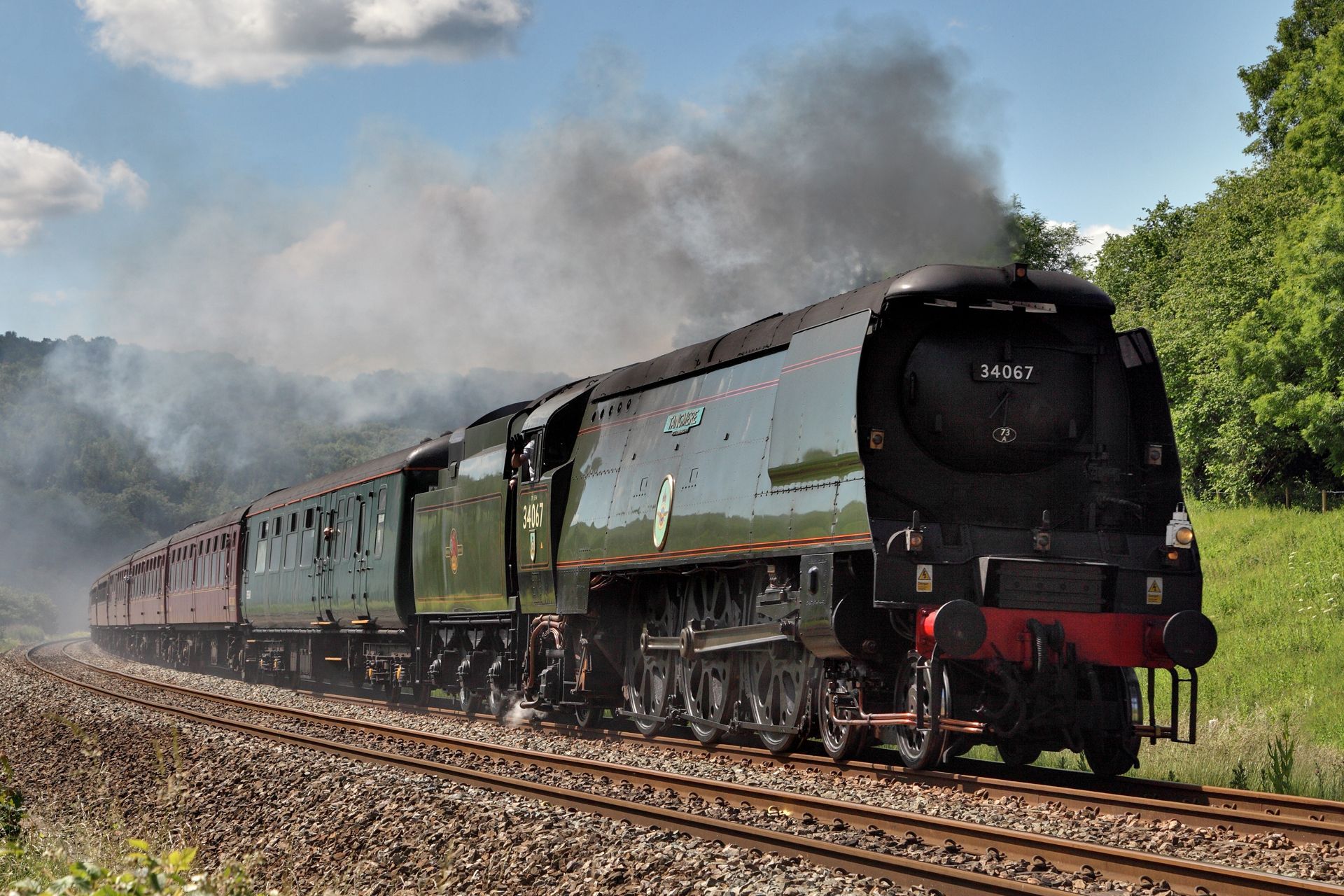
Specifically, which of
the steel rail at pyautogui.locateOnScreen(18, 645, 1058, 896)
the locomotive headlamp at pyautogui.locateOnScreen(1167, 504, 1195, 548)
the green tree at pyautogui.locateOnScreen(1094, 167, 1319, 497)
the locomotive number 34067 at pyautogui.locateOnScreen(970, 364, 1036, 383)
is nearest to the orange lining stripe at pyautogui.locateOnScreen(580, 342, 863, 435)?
the locomotive number 34067 at pyautogui.locateOnScreen(970, 364, 1036, 383)

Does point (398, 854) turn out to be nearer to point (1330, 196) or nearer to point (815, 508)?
point (815, 508)

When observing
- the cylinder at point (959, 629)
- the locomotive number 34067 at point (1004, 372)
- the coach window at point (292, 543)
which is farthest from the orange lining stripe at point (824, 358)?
the coach window at point (292, 543)

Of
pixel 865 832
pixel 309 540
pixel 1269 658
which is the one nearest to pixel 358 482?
pixel 309 540

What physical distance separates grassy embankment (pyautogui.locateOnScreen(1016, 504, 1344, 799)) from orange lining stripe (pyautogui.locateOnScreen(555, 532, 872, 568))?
3.61 metres

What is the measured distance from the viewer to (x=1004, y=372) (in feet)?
35.7

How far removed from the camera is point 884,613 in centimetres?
1086

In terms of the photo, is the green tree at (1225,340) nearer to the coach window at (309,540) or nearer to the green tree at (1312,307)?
the green tree at (1312,307)

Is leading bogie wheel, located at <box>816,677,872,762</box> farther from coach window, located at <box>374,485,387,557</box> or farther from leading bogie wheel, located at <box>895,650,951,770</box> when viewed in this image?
coach window, located at <box>374,485,387,557</box>

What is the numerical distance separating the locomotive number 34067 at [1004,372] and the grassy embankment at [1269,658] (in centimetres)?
340

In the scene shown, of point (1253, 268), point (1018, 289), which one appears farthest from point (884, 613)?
point (1253, 268)

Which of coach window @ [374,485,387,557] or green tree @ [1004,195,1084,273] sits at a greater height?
green tree @ [1004,195,1084,273]

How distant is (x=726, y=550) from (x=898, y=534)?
2.51 meters

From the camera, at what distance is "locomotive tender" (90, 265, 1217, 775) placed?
404 inches

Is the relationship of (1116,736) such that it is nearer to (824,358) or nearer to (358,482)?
(824,358)
